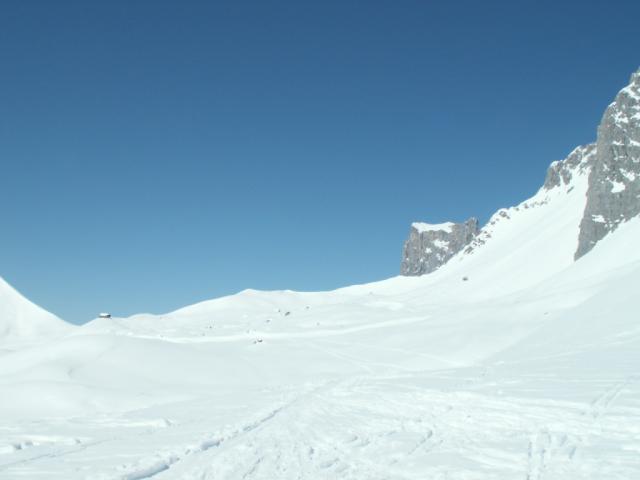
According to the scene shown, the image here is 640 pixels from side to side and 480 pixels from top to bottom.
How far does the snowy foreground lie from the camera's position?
817 cm

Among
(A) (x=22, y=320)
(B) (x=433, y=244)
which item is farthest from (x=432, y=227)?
(A) (x=22, y=320)

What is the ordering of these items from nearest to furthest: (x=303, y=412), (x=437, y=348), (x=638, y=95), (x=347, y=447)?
1. (x=347, y=447)
2. (x=303, y=412)
3. (x=437, y=348)
4. (x=638, y=95)

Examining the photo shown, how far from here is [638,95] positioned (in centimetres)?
7038

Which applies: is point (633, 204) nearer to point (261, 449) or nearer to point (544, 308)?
point (544, 308)

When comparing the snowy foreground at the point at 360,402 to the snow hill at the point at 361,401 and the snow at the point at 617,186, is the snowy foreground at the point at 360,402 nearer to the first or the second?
the snow hill at the point at 361,401

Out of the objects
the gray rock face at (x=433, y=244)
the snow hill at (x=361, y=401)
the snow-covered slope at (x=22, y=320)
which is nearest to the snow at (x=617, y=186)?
the snow hill at (x=361, y=401)

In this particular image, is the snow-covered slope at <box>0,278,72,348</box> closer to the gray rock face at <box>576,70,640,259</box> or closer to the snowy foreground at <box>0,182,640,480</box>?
the snowy foreground at <box>0,182,640,480</box>

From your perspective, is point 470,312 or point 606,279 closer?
point 606,279

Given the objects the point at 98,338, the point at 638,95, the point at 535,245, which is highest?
the point at 638,95

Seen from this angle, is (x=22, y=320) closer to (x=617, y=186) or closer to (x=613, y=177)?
(x=617, y=186)

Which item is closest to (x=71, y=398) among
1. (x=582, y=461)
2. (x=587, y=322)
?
(x=582, y=461)

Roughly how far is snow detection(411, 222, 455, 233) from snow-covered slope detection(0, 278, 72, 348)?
111 meters

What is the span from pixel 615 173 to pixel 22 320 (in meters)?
88.4

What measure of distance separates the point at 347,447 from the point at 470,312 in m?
36.9
